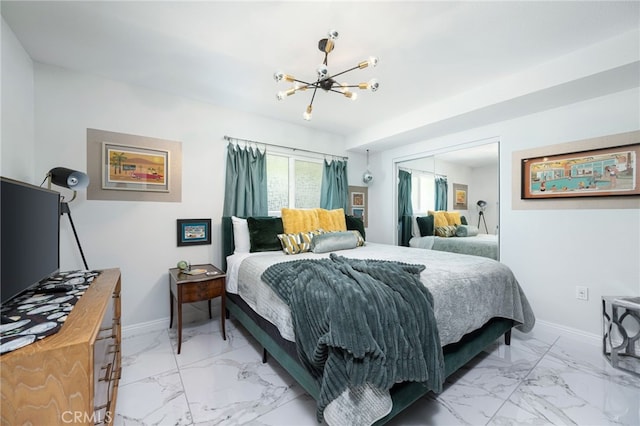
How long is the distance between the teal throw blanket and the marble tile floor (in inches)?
18.9

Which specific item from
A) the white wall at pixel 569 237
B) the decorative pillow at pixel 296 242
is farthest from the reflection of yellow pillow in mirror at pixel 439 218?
the decorative pillow at pixel 296 242

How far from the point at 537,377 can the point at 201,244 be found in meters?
3.27

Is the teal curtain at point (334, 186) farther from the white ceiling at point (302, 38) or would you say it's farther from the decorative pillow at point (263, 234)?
the white ceiling at point (302, 38)

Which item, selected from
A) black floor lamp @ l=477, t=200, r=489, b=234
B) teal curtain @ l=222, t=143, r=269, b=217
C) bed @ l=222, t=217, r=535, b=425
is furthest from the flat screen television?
black floor lamp @ l=477, t=200, r=489, b=234

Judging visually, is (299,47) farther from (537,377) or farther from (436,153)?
(537,377)

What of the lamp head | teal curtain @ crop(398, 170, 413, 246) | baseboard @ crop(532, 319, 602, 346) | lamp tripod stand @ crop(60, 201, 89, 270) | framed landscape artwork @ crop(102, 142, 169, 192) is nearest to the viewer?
the lamp head

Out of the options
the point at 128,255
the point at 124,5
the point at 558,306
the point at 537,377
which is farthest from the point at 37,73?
the point at 558,306

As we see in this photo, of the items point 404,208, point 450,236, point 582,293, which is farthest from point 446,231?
point 582,293

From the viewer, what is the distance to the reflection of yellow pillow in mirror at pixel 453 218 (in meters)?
3.26

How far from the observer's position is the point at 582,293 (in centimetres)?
240

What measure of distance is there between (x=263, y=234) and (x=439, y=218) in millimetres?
2321

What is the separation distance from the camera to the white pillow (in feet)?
9.37

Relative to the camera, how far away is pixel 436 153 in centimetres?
352

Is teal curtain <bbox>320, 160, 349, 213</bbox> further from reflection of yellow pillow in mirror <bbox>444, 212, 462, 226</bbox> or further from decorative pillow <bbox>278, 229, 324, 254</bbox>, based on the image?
reflection of yellow pillow in mirror <bbox>444, 212, 462, 226</bbox>
